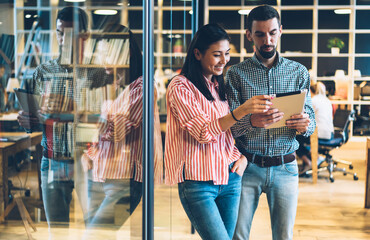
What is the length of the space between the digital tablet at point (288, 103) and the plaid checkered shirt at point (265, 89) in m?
0.14

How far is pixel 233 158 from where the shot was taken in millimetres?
1921

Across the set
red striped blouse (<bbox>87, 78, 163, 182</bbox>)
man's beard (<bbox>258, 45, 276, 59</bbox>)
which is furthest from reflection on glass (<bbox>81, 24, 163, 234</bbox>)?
man's beard (<bbox>258, 45, 276, 59</bbox>)

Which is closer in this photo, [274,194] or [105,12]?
[105,12]

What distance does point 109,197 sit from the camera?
143 cm

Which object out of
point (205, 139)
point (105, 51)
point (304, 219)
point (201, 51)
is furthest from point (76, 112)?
point (304, 219)

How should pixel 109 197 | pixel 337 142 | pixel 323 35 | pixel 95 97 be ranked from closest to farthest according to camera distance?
pixel 95 97 → pixel 109 197 → pixel 337 142 → pixel 323 35

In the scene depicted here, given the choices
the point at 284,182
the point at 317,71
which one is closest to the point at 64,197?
the point at 284,182

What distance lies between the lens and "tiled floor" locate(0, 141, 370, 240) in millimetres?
1188

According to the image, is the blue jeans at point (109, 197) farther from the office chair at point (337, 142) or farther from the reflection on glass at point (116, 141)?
the office chair at point (337, 142)

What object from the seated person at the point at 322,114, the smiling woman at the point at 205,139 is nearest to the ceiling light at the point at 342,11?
the seated person at the point at 322,114

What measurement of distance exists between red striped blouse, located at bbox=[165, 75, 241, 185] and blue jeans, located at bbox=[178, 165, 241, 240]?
38 mm

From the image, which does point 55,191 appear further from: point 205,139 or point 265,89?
point 265,89

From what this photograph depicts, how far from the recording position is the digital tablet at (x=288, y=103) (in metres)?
1.80

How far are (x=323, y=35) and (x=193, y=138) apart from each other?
7407 millimetres
